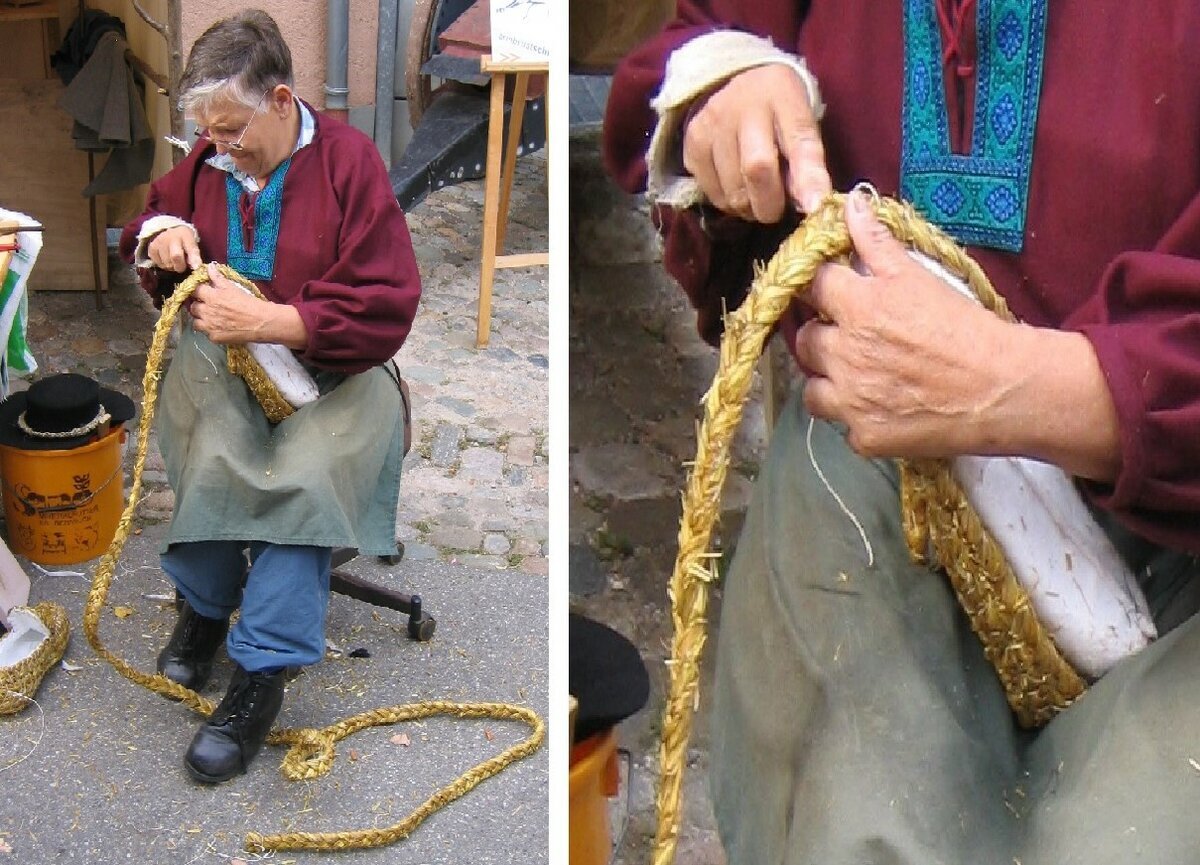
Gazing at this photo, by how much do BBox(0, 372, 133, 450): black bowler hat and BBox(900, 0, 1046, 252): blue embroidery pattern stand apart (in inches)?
102

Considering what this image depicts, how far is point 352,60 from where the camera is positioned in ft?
16.8

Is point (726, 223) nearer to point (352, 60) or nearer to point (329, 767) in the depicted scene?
point (329, 767)

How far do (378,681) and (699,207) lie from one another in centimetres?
200

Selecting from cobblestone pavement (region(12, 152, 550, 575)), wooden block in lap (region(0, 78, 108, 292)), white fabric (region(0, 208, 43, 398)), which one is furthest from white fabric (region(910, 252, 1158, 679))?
wooden block in lap (region(0, 78, 108, 292))

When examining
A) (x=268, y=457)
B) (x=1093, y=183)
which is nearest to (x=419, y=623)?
(x=268, y=457)

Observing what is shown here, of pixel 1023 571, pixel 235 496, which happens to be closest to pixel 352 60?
pixel 235 496

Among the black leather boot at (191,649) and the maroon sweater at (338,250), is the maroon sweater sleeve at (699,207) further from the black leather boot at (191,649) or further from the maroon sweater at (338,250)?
the black leather boot at (191,649)

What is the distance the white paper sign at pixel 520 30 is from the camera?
3.68 m

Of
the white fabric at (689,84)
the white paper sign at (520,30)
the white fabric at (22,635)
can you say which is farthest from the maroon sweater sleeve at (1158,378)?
the white paper sign at (520,30)

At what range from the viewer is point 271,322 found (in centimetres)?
243

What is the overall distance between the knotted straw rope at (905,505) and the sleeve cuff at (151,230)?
1.78 meters

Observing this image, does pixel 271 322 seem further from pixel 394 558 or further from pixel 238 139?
pixel 394 558

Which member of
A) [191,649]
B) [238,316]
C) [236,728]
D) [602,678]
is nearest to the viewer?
[602,678]

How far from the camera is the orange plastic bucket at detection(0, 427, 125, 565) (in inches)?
128
